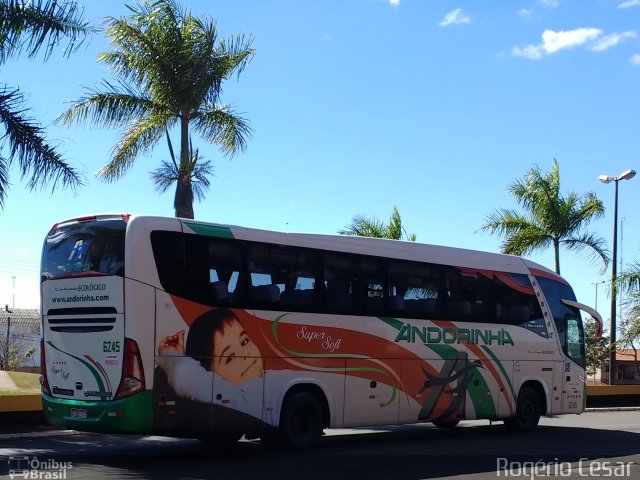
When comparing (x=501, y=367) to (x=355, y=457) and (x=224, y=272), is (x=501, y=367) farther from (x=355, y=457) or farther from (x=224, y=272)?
(x=224, y=272)

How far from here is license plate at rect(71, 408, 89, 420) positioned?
11.8 meters

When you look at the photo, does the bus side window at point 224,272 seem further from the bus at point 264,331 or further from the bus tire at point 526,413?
the bus tire at point 526,413

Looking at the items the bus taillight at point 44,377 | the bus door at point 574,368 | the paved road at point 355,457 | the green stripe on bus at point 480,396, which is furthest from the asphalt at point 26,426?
the bus door at point 574,368

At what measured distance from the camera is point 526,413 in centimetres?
1816

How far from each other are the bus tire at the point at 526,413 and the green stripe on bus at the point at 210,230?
27.4 ft

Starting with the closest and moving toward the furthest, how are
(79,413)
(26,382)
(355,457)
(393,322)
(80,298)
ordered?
(79,413)
(80,298)
(355,457)
(393,322)
(26,382)

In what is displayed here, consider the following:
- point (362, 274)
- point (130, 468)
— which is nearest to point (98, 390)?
point (130, 468)

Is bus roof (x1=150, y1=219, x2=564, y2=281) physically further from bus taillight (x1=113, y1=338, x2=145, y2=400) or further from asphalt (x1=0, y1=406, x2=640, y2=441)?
→ asphalt (x1=0, y1=406, x2=640, y2=441)

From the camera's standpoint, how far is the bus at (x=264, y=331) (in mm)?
11711

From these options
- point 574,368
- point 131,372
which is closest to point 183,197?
point 574,368

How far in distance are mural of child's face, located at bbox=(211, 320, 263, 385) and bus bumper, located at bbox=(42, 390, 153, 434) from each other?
50.5 inches

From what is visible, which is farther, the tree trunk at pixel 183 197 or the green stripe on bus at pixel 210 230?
the tree trunk at pixel 183 197

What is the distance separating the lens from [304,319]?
1366cm

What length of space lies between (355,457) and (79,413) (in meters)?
4.26
